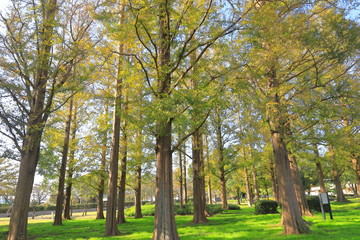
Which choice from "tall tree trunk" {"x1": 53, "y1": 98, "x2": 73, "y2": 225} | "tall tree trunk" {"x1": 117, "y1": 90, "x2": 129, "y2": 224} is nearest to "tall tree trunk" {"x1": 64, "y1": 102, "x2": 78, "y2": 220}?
"tall tree trunk" {"x1": 53, "y1": 98, "x2": 73, "y2": 225}

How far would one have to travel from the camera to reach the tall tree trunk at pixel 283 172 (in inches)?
343

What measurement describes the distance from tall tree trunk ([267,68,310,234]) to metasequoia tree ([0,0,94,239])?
8213mm

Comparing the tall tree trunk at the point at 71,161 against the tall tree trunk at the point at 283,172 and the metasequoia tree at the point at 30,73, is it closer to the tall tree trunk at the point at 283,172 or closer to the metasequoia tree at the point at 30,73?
the metasequoia tree at the point at 30,73

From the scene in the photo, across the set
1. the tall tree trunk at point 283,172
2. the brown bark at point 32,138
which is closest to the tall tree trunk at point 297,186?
the tall tree trunk at point 283,172

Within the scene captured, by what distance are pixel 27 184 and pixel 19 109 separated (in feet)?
10.8

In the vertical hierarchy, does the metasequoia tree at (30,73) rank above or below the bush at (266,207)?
above

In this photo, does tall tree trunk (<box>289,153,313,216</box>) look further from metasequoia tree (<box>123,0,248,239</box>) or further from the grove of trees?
metasequoia tree (<box>123,0,248,239</box>)

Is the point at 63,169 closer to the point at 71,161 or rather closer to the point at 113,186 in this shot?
the point at 71,161

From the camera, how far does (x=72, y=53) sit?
9.95 meters

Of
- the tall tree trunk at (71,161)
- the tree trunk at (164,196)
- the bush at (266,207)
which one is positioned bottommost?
the bush at (266,207)

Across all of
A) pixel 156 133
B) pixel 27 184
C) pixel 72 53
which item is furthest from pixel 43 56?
pixel 156 133

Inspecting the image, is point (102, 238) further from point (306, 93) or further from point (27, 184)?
point (306, 93)

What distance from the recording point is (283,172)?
9523 mm

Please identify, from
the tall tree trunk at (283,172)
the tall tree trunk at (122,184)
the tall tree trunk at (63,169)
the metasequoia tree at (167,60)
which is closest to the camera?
the metasequoia tree at (167,60)
